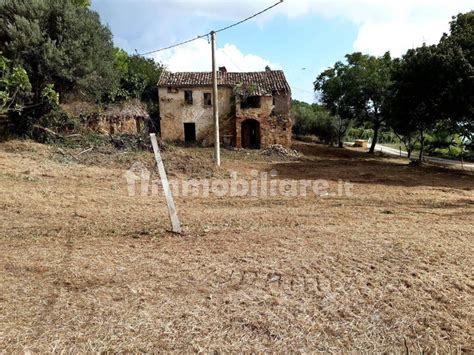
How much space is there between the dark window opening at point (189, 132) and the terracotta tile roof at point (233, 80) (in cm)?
266

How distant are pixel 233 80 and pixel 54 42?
11.9 metres

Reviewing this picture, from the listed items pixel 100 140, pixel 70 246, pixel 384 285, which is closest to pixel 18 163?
pixel 100 140

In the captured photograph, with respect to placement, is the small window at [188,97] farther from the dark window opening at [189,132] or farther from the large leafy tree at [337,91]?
the large leafy tree at [337,91]

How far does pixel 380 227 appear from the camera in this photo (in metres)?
7.60

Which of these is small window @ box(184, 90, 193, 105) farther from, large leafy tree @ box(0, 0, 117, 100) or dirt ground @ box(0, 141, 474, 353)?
dirt ground @ box(0, 141, 474, 353)

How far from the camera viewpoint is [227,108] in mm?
25375

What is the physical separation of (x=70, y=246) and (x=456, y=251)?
245 inches

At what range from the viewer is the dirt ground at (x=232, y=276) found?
3711 millimetres

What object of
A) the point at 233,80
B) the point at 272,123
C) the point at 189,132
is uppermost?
the point at 233,80

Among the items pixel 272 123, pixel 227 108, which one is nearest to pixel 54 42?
pixel 227 108

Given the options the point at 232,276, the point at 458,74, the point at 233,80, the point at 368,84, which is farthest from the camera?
→ the point at 368,84

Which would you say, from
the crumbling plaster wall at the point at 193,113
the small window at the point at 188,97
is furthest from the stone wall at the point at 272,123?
the small window at the point at 188,97

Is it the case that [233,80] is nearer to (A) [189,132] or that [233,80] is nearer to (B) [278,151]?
(A) [189,132]

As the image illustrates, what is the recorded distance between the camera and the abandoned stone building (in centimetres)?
2483
